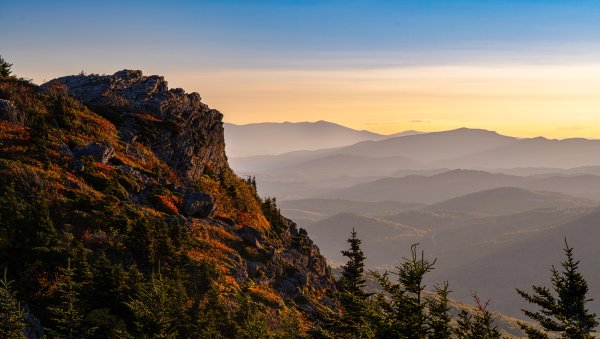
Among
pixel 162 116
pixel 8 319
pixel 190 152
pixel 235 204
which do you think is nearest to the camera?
pixel 8 319

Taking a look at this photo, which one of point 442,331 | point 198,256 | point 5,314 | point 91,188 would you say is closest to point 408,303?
point 442,331

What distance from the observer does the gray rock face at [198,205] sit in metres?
46.8

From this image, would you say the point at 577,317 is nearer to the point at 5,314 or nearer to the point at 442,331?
the point at 442,331

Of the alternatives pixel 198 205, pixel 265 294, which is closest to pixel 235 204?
pixel 198 205

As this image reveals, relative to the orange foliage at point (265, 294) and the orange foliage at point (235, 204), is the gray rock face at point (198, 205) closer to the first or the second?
the orange foliage at point (235, 204)

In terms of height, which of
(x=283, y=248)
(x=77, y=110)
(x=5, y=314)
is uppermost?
(x=77, y=110)

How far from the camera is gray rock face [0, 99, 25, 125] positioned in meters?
40.2

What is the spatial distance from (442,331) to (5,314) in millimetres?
17681

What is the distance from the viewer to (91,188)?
37.7 m

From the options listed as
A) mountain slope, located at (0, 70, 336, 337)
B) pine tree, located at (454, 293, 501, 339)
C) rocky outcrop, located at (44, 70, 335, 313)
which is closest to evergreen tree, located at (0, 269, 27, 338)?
mountain slope, located at (0, 70, 336, 337)

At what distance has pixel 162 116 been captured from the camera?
6053 cm

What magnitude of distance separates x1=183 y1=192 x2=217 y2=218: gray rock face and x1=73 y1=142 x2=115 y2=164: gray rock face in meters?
Answer: 9.35

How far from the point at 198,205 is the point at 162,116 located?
62.8ft

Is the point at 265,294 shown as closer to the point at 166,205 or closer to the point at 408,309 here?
the point at 166,205
